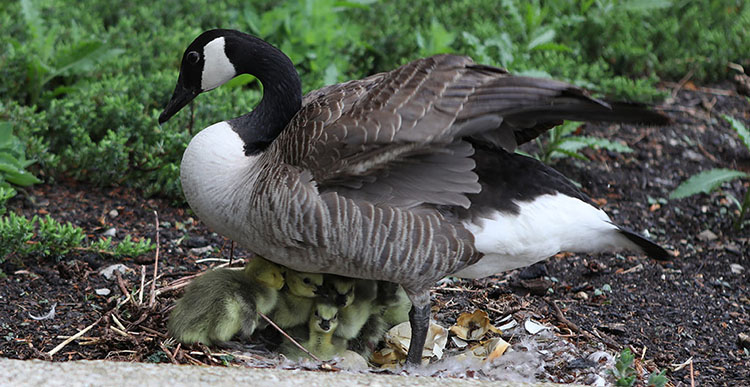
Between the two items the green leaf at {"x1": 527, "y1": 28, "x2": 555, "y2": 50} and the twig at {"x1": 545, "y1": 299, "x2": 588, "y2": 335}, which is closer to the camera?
the twig at {"x1": 545, "y1": 299, "x2": 588, "y2": 335}

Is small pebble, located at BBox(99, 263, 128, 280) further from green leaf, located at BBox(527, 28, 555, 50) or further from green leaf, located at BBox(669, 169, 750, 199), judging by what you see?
green leaf, located at BBox(527, 28, 555, 50)

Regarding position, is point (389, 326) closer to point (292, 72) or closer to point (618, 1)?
point (292, 72)

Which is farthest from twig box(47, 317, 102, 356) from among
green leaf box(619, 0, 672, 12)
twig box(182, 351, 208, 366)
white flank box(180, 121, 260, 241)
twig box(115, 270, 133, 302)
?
green leaf box(619, 0, 672, 12)

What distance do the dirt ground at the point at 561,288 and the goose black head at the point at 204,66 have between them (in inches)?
40.5

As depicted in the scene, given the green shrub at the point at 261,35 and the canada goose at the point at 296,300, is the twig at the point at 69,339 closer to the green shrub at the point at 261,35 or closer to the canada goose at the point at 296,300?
the canada goose at the point at 296,300

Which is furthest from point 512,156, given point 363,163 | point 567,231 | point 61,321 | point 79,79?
point 79,79

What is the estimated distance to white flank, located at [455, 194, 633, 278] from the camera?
4363 millimetres

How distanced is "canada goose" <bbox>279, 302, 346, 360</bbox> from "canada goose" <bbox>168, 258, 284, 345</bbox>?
22 centimetres

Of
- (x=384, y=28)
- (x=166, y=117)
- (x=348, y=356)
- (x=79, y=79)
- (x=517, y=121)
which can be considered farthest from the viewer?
(x=384, y=28)

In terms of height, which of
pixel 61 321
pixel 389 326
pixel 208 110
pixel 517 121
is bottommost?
pixel 389 326

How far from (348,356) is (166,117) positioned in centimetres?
160

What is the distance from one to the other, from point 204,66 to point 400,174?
1256mm

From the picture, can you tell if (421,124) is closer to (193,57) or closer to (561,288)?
(193,57)

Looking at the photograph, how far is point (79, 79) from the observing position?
7.04 metres
